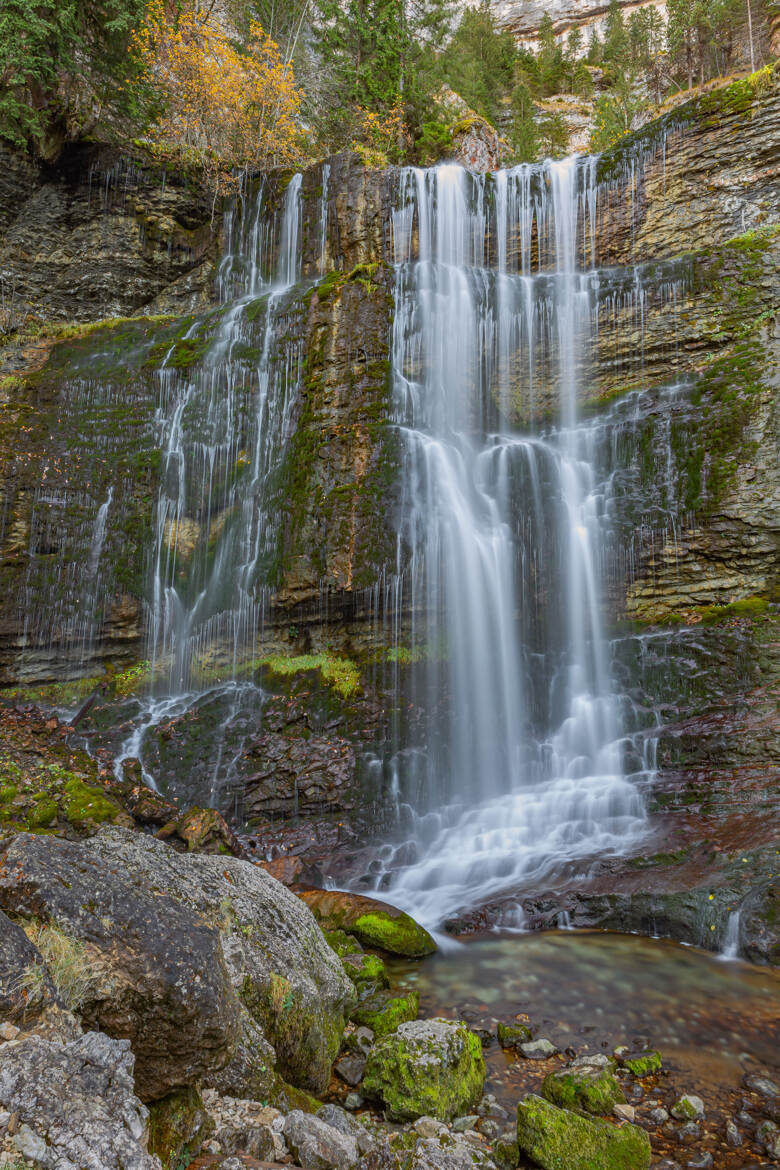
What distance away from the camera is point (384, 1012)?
4523 mm

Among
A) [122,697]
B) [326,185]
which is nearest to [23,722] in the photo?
[122,697]

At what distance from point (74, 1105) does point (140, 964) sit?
66 centimetres

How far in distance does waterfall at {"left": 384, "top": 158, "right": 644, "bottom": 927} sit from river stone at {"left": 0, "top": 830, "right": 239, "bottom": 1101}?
4.92m

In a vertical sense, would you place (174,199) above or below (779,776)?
above

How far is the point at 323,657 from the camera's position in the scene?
11.5 meters

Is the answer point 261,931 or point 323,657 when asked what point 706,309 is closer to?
point 323,657

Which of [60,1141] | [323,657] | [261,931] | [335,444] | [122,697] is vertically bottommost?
[261,931]

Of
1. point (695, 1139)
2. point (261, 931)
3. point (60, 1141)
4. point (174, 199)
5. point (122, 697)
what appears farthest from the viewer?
point (174, 199)

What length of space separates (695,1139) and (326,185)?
66.0 feet

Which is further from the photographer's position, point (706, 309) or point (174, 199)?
point (174, 199)

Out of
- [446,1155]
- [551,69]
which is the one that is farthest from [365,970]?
[551,69]

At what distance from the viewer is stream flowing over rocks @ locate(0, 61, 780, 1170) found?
2.98 metres

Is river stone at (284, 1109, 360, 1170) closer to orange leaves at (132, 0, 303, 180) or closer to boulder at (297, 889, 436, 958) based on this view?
boulder at (297, 889, 436, 958)

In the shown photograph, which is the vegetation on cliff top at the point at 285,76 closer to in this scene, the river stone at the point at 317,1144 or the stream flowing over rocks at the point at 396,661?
the stream flowing over rocks at the point at 396,661
